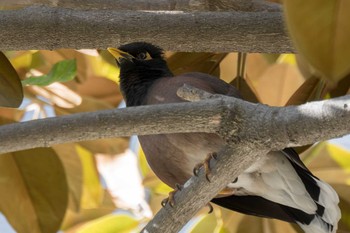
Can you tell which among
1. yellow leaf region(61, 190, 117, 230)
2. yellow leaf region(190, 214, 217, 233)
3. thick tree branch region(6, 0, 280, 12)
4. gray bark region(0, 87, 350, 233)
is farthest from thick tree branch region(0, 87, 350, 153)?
yellow leaf region(61, 190, 117, 230)

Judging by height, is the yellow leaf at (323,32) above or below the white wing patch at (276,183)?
above

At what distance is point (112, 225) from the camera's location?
5.50 ft

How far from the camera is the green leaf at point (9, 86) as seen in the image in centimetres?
120

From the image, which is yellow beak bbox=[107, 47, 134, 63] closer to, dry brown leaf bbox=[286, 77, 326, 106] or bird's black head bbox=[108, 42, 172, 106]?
bird's black head bbox=[108, 42, 172, 106]

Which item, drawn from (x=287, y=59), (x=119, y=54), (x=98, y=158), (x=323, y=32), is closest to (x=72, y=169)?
(x=98, y=158)

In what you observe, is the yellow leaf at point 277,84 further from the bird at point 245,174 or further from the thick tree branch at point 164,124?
the thick tree branch at point 164,124

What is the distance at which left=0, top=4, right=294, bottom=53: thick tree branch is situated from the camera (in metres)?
1.19

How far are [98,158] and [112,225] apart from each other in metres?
0.22

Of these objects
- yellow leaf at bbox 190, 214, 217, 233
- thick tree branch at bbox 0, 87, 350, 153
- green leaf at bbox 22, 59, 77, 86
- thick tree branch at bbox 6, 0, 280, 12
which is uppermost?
thick tree branch at bbox 0, 87, 350, 153

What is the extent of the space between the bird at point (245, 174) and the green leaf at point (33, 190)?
0.71 feet

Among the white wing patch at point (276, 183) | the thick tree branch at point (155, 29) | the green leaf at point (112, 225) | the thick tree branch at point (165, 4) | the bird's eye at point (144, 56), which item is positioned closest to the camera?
the thick tree branch at point (155, 29)

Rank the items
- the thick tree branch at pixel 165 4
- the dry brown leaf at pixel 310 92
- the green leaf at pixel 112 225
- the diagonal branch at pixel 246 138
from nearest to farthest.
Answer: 1. the diagonal branch at pixel 246 138
2. the thick tree branch at pixel 165 4
3. the dry brown leaf at pixel 310 92
4. the green leaf at pixel 112 225

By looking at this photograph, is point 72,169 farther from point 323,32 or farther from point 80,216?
point 323,32

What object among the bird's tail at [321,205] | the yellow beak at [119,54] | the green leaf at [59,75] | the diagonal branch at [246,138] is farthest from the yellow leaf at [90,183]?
the diagonal branch at [246,138]
